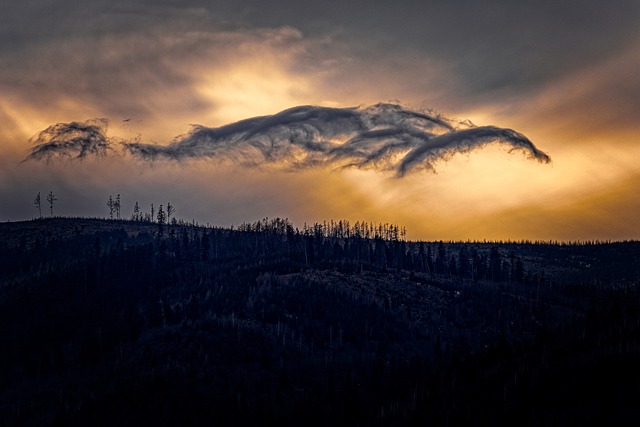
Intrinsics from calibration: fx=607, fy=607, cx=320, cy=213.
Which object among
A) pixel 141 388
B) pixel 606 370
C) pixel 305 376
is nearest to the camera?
pixel 606 370

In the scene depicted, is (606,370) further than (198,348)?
No

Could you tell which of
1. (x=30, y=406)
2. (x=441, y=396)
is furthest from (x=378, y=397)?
(x=30, y=406)

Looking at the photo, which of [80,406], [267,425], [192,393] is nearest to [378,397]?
[267,425]

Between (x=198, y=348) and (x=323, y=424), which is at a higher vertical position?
(x=198, y=348)

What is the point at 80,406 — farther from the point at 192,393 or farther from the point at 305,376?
the point at 305,376

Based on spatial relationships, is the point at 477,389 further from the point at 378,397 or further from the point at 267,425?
the point at 267,425

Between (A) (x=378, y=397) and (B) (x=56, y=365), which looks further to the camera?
(B) (x=56, y=365)

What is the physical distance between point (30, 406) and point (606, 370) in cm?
15490

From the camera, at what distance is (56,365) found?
646 feet

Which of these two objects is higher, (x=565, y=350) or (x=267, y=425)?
(x=565, y=350)

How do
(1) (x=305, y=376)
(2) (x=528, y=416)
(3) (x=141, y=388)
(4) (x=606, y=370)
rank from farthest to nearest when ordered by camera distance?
(1) (x=305, y=376), (3) (x=141, y=388), (4) (x=606, y=370), (2) (x=528, y=416)

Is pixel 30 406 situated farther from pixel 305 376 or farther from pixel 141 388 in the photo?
pixel 305 376

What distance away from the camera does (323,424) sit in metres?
155

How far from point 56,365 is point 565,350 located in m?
158
